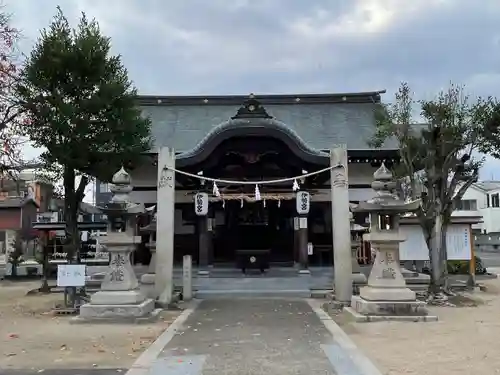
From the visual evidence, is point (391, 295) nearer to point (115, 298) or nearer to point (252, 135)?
point (115, 298)

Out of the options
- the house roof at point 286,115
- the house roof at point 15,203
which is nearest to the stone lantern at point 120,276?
the house roof at point 286,115

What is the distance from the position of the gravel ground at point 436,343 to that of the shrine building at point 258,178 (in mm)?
6867

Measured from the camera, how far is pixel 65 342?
8203 millimetres

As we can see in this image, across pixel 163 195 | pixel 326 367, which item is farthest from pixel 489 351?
pixel 163 195

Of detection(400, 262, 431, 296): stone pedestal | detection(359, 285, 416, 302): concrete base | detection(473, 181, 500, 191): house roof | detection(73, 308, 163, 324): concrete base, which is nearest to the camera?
detection(73, 308, 163, 324): concrete base

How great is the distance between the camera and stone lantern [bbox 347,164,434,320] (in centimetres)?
1027

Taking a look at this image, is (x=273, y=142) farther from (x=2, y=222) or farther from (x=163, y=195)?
(x=2, y=222)

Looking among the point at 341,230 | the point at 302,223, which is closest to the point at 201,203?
the point at 302,223

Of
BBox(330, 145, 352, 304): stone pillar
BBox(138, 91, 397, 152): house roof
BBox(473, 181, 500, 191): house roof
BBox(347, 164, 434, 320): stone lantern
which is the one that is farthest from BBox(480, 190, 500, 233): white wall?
BBox(347, 164, 434, 320): stone lantern

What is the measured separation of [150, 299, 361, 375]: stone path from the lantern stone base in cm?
105

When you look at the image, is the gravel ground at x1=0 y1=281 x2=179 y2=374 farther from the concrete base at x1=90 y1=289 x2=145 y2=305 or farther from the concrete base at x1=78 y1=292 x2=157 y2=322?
the concrete base at x1=90 y1=289 x2=145 y2=305

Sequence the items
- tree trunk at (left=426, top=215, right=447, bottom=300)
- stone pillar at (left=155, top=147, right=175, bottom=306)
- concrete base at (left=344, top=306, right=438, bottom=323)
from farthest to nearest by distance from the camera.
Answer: tree trunk at (left=426, top=215, right=447, bottom=300) → stone pillar at (left=155, top=147, right=175, bottom=306) → concrete base at (left=344, top=306, right=438, bottom=323)

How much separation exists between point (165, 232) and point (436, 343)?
23.2 ft

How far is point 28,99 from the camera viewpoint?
1292 centimetres
